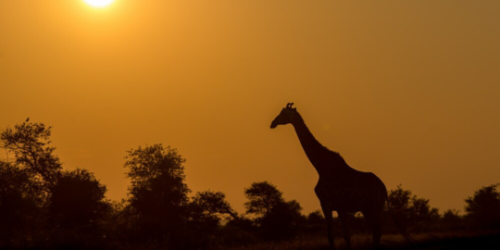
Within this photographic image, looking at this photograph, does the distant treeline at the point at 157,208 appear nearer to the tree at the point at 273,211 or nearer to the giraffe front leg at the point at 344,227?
the tree at the point at 273,211

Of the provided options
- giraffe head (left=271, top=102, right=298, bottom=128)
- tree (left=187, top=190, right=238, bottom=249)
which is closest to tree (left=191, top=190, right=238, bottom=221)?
tree (left=187, top=190, right=238, bottom=249)

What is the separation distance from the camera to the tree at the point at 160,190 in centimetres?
4609

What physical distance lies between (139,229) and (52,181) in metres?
20.6

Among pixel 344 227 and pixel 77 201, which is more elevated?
pixel 77 201

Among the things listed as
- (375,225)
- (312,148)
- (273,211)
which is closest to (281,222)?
(273,211)

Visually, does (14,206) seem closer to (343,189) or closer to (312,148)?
(312,148)

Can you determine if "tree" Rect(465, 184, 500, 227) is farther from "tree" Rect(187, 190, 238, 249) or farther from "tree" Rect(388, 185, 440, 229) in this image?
"tree" Rect(187, 190, 238, 249)

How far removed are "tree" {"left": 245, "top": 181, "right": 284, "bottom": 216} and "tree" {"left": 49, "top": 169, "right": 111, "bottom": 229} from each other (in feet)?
43.9

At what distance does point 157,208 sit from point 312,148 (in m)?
27.7

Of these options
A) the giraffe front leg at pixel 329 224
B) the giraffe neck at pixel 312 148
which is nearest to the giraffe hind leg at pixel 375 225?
the giraffe front leg at pixel 329 224

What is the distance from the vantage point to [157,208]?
1861 inches

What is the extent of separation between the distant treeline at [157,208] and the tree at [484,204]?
0.08 meters

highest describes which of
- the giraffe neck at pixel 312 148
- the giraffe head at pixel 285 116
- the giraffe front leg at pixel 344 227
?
the giraffe head at pixel 285 116

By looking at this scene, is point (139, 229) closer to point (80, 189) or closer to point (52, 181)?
point (80, 189)
